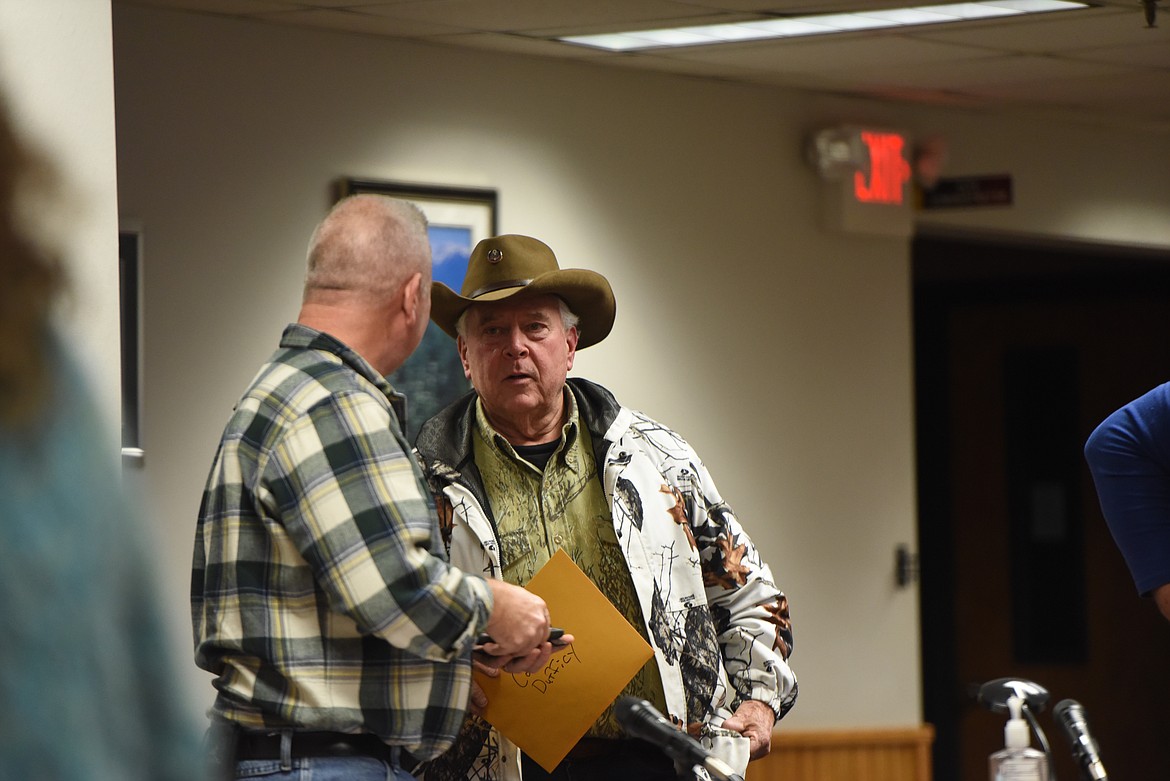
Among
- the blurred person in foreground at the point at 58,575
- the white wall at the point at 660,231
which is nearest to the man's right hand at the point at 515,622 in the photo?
the blurred person in foreground at the point at 58,575

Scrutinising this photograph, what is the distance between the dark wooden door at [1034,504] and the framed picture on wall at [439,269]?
3.60 meters

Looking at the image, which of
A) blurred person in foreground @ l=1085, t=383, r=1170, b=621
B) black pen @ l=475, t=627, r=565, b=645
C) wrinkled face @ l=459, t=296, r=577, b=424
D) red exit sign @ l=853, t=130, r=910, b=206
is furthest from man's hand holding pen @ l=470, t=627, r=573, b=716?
red exit sign @ l=853, t=130, r=910, b=206

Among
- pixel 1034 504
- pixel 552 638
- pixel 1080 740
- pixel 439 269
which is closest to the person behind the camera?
pixel 1080 740

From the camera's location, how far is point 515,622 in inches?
88.0

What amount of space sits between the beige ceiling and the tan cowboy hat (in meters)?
1.51

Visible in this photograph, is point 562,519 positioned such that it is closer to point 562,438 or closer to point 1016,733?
point 562,438

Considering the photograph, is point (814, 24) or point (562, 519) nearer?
point (562, 519)

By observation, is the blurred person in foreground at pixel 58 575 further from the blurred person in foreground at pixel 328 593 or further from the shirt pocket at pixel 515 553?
the shirt pocket at pixel 515 553

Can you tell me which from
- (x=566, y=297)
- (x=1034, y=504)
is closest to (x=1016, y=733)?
(x=566, y=297)

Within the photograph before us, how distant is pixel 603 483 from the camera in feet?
9.44

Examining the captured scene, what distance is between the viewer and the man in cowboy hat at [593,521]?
2.74 meters

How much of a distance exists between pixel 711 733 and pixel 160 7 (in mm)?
2631

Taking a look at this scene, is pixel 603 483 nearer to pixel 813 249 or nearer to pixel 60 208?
pixel 60 208

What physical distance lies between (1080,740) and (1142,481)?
748 mm
